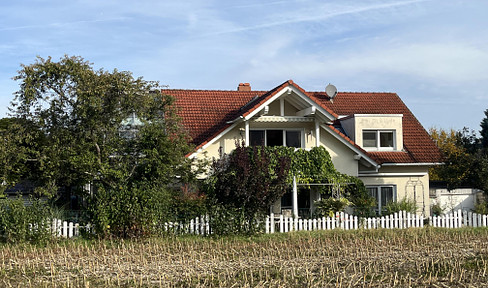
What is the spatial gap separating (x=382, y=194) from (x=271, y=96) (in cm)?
825

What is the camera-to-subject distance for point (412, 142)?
1174 inches

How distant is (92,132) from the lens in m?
20.8

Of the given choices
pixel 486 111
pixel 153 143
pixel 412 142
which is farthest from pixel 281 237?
pixel 486 111

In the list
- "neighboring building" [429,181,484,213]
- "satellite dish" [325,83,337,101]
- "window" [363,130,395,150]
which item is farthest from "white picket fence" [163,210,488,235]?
"neighboring building" [429,181,484,213]

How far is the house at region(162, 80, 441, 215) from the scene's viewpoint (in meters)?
25.6

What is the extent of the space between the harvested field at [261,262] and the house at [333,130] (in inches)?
261

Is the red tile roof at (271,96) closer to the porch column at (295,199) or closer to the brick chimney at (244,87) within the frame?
the brick chimney at (244,87)

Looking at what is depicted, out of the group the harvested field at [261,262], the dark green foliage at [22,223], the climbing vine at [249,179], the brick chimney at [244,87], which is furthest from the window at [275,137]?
the dark green foliage at [22,223]

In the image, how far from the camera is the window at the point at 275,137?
2641 centimetres

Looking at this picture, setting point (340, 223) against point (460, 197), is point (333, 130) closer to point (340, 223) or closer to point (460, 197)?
point (340, 223)

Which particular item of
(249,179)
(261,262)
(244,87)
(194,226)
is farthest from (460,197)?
(261,262)

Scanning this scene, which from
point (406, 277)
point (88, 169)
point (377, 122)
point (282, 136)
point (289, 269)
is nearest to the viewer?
point (406, 277)

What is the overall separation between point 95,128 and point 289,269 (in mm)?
10255

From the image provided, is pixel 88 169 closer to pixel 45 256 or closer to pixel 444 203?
pixel 45 256
